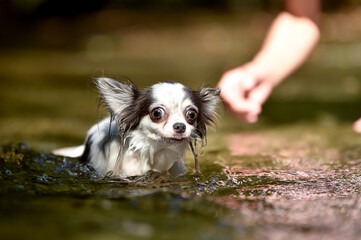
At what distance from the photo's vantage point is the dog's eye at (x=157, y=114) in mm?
3033

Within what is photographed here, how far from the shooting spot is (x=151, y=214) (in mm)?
2100

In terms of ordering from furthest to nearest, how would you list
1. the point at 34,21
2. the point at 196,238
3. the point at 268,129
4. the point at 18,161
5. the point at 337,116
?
the point at 34,21
the point at 337,116
the point at 268,129
the point at 18,161
the point at 196,238

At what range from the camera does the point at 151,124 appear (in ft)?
10.1

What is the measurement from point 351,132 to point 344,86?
294 centimetres

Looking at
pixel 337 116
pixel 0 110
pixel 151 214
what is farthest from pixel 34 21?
pixel 151 214

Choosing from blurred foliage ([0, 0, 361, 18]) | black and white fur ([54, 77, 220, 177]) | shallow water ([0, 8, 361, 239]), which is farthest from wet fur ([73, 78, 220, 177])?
blurred foliage ([0, 0, 361, 18])

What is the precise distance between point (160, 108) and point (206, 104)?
1.49 feet

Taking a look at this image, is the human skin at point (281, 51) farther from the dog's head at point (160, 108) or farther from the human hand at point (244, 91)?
the dog's head at point (160, 108)

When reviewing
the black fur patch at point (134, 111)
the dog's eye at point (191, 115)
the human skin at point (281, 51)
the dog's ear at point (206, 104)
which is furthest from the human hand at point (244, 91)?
the black fur patch at point (134, 111)

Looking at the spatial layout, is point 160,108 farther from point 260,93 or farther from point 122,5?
point 122,5

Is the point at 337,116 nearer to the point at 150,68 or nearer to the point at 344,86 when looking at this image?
the point at 344,86

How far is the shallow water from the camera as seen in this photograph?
196cm

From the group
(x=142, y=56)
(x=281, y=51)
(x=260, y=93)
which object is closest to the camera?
(x=260, y=93)

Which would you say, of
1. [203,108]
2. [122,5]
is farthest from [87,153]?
[122,5]
